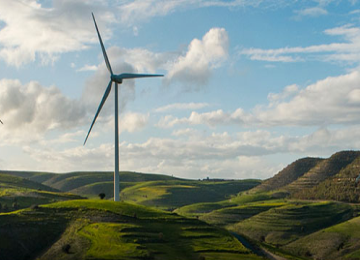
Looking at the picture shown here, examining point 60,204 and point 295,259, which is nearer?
point 295,259

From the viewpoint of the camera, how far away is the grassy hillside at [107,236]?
12788cm

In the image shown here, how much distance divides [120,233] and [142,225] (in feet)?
47.3

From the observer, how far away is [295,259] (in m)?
150

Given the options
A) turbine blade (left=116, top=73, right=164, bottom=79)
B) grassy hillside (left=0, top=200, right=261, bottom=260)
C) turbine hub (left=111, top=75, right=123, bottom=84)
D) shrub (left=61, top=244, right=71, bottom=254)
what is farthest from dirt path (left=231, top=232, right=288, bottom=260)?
turbine hub (left=111, top=75, right=123, bottom=84)

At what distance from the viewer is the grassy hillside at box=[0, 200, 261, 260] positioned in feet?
420

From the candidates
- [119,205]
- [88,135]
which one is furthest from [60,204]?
[88,135]

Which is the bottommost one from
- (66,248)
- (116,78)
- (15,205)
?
(66,248)

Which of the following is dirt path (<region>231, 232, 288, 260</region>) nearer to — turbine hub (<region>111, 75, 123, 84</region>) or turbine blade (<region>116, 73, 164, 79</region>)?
turbine blade (<region>116, 73, 164, 79</region>)

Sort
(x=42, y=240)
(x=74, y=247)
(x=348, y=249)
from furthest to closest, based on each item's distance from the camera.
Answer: (x=348, y=249), (x=42, y=240), (x=74, y=247)

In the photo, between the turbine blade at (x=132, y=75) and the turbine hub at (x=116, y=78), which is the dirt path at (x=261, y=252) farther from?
the turbine hub at (x=116, y=78)

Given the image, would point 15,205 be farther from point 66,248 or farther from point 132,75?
point 66,248

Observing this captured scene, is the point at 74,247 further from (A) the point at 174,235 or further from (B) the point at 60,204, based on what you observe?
(B) the point at 60,204

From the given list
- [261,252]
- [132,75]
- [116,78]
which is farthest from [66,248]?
[132,75]

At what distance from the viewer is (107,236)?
→ 138250 mm
